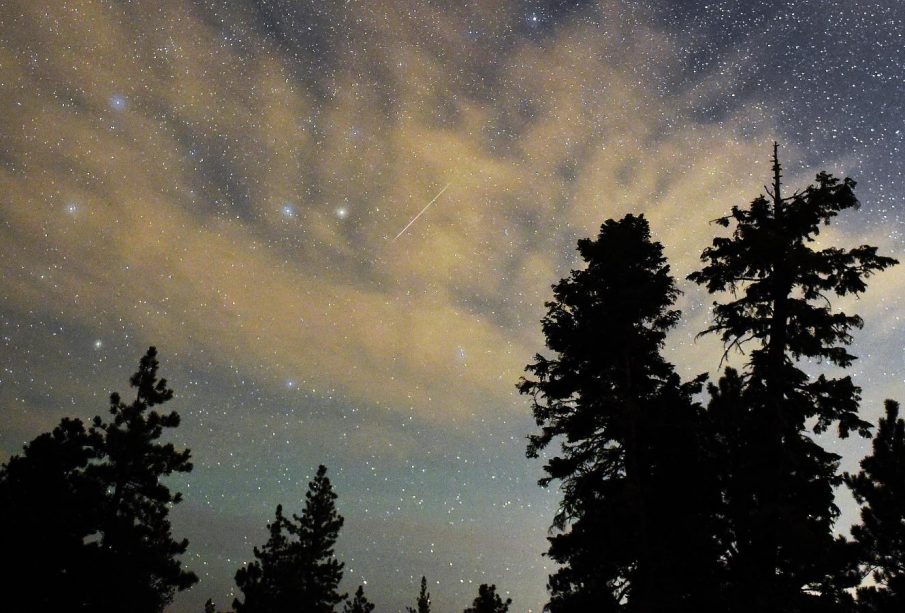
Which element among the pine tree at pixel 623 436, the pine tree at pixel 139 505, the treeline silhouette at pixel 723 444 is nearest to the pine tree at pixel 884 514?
the treeline silhouette at pixel 723 444

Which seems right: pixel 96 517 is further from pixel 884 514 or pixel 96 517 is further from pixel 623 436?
pixel 884 514

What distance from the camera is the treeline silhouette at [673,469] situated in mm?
14086

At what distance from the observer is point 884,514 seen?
17.1m

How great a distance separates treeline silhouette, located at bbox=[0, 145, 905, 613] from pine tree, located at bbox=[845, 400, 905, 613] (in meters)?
0.05

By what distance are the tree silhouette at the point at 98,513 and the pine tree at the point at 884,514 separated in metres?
24.2

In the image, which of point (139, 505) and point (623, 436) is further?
point (139, 505)

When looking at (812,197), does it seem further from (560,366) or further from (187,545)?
(187,545)

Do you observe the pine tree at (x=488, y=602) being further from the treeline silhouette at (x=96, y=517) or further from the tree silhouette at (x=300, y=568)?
the treeline silhouette at (x=96, y=517)

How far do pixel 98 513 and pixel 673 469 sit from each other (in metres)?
20.2

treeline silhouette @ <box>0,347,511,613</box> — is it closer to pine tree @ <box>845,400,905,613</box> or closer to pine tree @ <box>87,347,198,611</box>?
pine tree @ <box>87,347,198,611</box>

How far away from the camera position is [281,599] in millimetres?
37719

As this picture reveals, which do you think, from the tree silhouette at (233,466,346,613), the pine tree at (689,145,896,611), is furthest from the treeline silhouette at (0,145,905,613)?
the tree silhouette at (233,466,346,613)

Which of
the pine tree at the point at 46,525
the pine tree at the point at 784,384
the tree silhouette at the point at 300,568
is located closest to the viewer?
the pine tree at the point at 784,384

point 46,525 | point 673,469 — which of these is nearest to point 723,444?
point 673,469
